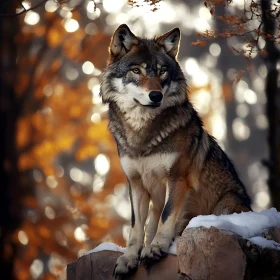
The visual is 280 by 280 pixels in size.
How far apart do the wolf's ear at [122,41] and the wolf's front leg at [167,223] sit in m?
1.57

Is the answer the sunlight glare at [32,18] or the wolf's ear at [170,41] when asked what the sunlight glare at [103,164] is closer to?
the sunlight glare at [32,18]

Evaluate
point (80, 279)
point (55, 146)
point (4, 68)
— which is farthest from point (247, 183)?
point (80, 279)

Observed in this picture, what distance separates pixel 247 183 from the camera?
3397cm

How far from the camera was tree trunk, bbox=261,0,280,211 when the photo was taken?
11.2 metres

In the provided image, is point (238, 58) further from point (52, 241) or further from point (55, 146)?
point (52, 241)

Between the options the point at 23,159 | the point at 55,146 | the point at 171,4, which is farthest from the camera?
the point at 171,4

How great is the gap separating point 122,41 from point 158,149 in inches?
50.9

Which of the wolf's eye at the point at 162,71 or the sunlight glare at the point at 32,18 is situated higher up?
A: the wolf's eye at the point at 162,71

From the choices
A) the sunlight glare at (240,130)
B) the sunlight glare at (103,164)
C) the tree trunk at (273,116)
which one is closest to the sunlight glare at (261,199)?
the sunlight glare at (240,130)

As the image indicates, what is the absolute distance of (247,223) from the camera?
23.7 feet

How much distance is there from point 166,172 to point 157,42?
5.01 feet

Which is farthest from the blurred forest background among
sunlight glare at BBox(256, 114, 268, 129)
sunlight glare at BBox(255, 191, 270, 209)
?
sunlight glare at BBox(255, 191, 270, 209)

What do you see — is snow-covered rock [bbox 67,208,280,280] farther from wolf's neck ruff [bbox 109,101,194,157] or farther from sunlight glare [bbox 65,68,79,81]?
sunlight glare [bbox 65,68,79,81]

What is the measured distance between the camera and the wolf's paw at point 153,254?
7496mm
